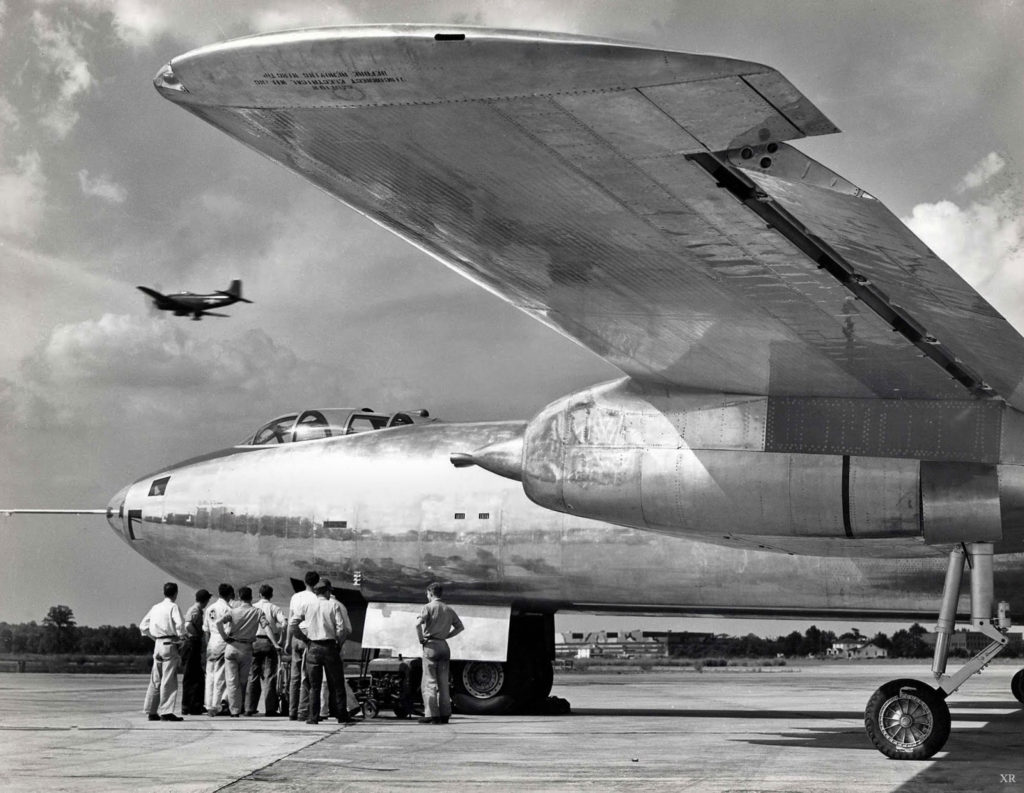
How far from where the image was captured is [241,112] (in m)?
6.13

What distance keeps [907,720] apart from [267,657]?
8.88m

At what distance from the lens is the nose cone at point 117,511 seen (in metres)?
18.1

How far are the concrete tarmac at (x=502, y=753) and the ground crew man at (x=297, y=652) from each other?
26 centimetres

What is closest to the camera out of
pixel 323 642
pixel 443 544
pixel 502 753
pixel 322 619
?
pixel 502 753

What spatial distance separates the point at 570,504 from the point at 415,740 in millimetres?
3433

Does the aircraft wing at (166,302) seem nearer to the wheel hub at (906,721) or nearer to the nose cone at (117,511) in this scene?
the nose cone at (117,511)

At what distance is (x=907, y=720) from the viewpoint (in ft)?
35.4

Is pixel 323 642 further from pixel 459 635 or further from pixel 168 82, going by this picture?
pixel 168 82

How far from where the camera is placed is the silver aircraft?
18.7 ft

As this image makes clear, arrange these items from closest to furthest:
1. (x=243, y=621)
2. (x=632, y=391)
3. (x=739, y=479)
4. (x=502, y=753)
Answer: (x=739, y=479) → (x=632, y=391) → (x=502, y=753) → (x=243, y=621)

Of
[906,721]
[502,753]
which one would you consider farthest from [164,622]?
[906,721]

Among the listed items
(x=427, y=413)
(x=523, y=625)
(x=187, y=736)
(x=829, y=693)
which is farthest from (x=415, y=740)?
(x=829, y=693)

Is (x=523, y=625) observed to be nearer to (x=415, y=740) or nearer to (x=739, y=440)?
(x=415, y=740)

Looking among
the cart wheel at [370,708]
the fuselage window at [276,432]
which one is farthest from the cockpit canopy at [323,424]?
the cart wheel at [370,708]
